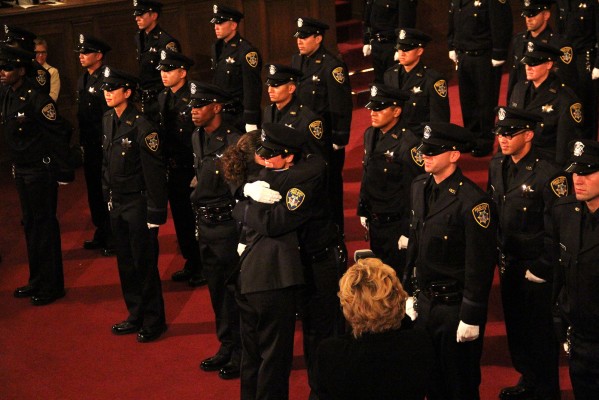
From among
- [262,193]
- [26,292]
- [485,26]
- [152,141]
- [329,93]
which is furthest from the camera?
[485,26]

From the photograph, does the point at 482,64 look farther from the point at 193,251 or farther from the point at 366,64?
the point at 193,251

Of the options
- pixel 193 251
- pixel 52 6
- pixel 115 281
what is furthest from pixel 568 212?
pixel 52 6

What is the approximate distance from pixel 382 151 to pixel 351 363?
260 cm

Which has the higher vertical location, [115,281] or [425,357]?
[425,357]

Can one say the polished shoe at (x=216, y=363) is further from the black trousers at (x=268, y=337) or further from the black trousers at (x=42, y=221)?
the black trousers at (x=42, y=221)

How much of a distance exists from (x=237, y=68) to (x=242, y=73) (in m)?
0.06

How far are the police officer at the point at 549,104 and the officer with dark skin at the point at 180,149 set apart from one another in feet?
8.27

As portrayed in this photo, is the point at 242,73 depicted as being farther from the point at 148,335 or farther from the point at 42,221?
the point at 148,335

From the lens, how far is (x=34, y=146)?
22.8 ft

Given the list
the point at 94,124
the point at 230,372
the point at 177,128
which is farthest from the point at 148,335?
the point at 94,124

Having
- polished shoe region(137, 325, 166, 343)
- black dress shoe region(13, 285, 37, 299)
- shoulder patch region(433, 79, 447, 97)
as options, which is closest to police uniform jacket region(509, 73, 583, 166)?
shoulder patch region(433, 79, 447, 97)

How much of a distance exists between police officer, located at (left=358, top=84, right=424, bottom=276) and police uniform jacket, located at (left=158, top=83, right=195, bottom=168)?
1.73 meters

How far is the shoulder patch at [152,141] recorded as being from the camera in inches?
242

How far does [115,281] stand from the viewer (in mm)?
7500
